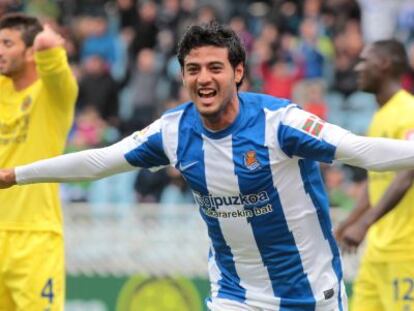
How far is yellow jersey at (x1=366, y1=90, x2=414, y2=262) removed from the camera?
29.6ft

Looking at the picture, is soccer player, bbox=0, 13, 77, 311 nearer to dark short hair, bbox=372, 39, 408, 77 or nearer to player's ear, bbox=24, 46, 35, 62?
player's ear, bbox=24, 46, 35, 62

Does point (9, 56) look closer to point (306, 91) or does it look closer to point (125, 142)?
point (125, 142)

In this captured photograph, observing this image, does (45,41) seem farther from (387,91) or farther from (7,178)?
(387,91)

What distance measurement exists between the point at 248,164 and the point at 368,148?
66 centimetres

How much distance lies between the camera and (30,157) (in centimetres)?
824

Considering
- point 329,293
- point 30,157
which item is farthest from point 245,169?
point 30,157

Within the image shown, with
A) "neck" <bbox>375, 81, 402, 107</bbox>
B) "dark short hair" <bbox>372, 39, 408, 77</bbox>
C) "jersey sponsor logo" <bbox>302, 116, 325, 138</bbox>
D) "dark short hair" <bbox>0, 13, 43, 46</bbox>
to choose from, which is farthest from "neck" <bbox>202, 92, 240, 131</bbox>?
"dark short hair" <bbox>372, 39, 408, 77</bbox>

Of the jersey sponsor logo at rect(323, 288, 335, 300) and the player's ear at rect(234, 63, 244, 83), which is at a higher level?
the player's ear at rect(234, 63, 244, 83)

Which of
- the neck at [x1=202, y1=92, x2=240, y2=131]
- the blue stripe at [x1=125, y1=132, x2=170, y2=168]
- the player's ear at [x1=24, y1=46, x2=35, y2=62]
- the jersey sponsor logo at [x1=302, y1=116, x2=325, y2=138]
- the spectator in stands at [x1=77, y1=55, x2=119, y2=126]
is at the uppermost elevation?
the spectator in stands at [x1=77, y1=55, x2=119, y2=126]

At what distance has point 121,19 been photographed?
19.0 m

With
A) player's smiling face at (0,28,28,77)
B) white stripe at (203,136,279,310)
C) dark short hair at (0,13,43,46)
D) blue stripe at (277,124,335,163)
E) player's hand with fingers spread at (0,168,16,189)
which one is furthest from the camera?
dark short hair at (0,13,43,46)

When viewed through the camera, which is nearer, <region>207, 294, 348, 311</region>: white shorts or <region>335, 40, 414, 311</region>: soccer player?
<region>207, 294, 348, 311</region>: white shorts

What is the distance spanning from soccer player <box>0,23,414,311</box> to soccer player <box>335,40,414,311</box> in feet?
5.71

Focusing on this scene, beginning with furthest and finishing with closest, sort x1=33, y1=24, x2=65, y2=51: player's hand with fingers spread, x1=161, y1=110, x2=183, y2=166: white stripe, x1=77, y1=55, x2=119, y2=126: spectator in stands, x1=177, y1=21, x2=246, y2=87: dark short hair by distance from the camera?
x1=77, y1=55, x2=119, y2=126: spectator in stands, x1=33, y1=24, x2=65, y2=51: player's hand with fingers spread, x1=161, y1=110, x2=183, y2=166: white stripe, x1=177, y1=21, x2=246, y2=87: dark short hair
